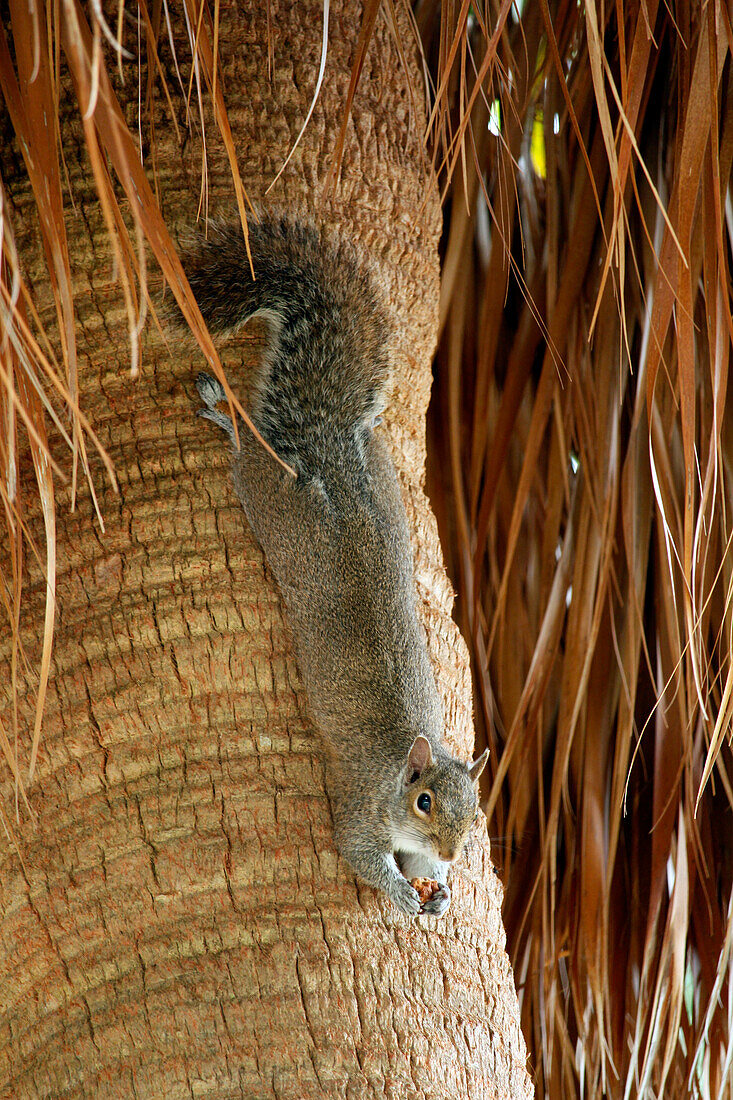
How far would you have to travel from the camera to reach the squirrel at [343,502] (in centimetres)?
198

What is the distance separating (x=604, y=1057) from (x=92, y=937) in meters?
1.36

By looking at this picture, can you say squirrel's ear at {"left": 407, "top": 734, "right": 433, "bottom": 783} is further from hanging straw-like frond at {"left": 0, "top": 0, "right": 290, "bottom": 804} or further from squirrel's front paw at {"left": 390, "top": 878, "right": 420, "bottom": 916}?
hanging straw-like frond at {"left": 0, "top": 0, "right": 290, "bottom": 804}

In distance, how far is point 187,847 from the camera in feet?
5.29

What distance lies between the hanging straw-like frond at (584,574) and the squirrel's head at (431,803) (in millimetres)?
349

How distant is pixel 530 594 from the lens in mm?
2826

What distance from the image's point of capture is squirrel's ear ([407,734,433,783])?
2.04 m

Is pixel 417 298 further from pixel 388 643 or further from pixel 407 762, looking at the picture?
pixel 407 762

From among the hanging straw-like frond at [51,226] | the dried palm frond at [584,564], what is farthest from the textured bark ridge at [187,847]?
the dried palm frond at [584,564]

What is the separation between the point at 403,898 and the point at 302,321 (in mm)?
1081

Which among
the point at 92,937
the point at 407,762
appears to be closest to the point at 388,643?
the point at 407,762

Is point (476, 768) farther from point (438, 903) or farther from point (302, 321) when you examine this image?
point (302, 321)

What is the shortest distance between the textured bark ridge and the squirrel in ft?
0.36

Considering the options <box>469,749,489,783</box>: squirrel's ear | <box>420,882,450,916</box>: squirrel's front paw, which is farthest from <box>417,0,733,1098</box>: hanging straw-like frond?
<box>420,882,450,916</box>: squirrel's front paw

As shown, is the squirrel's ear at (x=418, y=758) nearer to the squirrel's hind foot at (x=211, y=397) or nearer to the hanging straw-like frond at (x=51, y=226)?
the squirrel's hind foot at (x=211, y=397)
